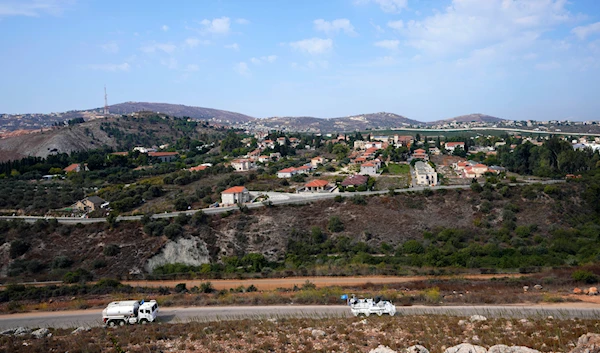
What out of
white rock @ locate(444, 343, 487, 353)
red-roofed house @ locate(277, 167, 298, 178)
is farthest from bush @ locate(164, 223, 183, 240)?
white rock @ locate(444, 343, 487, 353)

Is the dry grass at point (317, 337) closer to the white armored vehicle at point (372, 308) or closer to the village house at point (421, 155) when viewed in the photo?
the white armored vehicle at point (372, 308)

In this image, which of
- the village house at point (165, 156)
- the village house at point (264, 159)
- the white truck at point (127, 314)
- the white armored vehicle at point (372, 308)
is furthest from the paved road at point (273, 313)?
the village house at point (165, 156)

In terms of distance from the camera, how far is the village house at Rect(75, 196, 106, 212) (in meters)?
42.1

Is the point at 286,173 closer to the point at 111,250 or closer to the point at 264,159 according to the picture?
the point at 264,159

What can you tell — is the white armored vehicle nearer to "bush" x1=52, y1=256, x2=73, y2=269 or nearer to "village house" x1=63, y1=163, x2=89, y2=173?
→ "bush" x1=52, y1=256, x2=73, y2=269

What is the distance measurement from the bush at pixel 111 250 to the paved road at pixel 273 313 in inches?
553

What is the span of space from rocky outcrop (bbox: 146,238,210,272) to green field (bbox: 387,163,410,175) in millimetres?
32832

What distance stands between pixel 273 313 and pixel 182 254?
18129mm

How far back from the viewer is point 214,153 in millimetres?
81875

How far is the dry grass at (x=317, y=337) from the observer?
34.8ft

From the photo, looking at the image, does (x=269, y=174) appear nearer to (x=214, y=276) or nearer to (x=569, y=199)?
(x=214, y=276)

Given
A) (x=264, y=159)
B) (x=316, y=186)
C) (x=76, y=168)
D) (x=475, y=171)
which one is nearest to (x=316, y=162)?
(x=264, y=159)

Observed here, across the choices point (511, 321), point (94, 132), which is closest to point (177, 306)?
point (511, 321)

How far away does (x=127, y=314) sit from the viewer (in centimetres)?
1409
